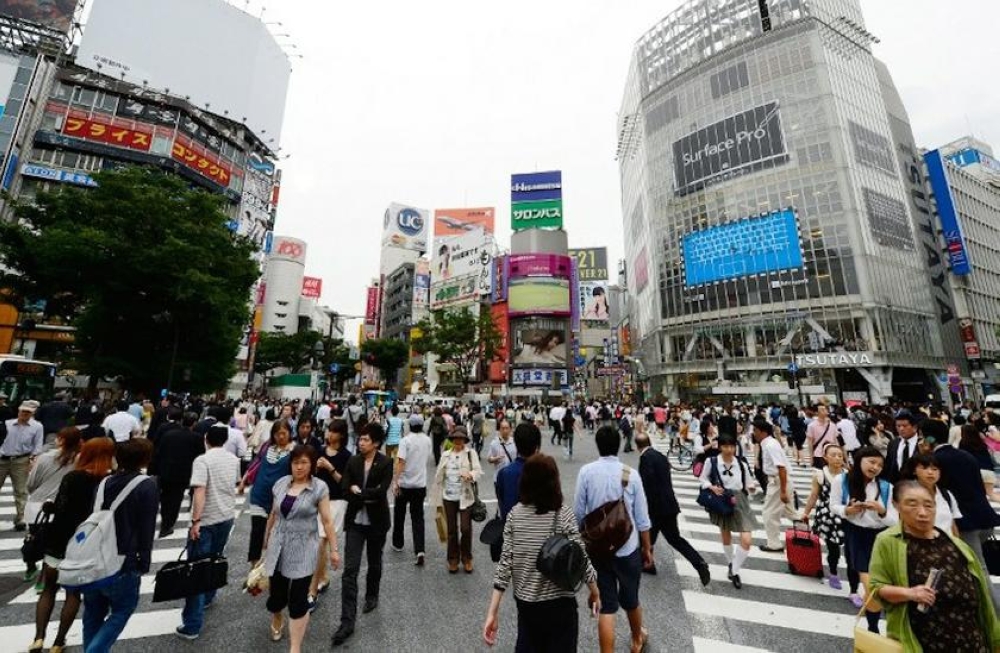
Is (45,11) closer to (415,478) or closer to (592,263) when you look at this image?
(415,478)

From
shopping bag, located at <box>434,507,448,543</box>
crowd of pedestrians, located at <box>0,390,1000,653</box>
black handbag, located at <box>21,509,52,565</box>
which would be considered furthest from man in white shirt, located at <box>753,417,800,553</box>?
black handbag, located at <box>21,509,52,565</box>

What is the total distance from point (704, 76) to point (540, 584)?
59844mm

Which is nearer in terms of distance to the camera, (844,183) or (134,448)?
(134,448)

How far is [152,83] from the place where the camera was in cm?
3994

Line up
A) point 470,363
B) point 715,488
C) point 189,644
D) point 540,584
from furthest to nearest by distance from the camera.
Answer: point 470,363, point 715,488, point 189,644, point 540,584

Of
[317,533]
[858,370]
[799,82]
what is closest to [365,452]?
[317,533]

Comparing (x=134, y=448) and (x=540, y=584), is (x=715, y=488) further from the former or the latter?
(x=134, y=448)

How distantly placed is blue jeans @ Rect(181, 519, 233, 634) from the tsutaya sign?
42.8 metres

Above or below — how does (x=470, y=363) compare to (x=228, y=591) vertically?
above

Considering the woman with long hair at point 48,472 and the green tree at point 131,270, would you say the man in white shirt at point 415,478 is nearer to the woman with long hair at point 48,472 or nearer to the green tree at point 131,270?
the woman with long hair at point 48,472

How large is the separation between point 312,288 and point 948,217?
109649 millimetres

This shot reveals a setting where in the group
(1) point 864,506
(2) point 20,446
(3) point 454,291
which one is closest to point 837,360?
(1) point 864,506

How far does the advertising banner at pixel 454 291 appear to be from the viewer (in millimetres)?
66375

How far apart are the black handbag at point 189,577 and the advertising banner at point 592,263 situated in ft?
301
